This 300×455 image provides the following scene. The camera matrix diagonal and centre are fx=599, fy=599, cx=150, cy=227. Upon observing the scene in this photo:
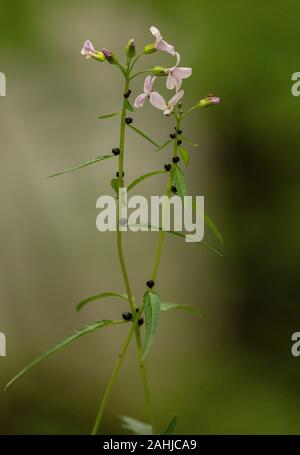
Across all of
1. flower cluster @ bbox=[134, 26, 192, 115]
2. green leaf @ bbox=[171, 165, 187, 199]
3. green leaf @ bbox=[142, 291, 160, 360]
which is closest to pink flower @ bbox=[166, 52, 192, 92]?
flower cluster @ bbox=[134, 26, 192, 115]

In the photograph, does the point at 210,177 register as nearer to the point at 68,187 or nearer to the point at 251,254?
the point at 251,254

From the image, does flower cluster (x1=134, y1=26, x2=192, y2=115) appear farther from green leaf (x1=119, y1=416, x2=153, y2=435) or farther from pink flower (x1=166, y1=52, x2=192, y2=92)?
green leaf (x1=119, y1=416, x2=153, y2=435)

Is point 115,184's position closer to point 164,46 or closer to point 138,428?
point 164,46

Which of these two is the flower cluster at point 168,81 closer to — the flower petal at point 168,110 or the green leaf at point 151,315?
the flower petal at point 168,110

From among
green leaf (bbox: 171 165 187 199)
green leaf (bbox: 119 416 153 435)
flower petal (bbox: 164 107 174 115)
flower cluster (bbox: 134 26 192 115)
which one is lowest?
green leaf (bbox: 119 416 153 435)

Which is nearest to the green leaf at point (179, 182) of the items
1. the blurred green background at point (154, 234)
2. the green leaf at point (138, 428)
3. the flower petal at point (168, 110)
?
the flower petal at point (168, 110)

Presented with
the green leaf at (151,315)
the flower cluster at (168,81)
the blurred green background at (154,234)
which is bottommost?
the green leaf at (151,315)

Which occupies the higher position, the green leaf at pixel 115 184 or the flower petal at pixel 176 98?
the flower petal at pixel 176 98

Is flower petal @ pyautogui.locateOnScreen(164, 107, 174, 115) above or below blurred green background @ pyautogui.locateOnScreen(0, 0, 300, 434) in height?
below

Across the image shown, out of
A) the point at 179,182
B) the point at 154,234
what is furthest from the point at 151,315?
the point at 154,234
